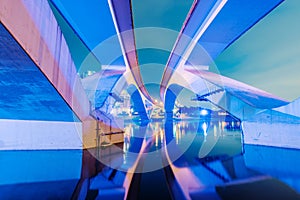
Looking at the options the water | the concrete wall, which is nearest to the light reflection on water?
the water

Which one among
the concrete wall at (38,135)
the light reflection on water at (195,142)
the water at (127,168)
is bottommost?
the light reflection on water at (195,142)

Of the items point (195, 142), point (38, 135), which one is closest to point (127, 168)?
point (38, 135)

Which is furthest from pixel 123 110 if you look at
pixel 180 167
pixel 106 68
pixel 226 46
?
pixel 180 167

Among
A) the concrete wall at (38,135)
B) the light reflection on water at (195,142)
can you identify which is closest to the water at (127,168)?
the light reflection on water at (195,142)

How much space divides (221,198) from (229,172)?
1.61 meters

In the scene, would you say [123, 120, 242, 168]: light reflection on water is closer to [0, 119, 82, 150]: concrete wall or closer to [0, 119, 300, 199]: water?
[0, 119, 300, 199]: water

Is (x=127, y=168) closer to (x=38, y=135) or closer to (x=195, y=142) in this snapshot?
(x=38, y=135)

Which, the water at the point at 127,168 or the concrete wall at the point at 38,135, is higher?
the concrete wall at the point at 38,135

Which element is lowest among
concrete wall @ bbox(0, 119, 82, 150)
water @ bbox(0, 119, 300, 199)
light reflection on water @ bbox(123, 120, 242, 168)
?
light reflection on water @ bbox(123, 120, 242, 168)

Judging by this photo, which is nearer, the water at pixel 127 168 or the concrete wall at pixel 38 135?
the water at pixel 127 168

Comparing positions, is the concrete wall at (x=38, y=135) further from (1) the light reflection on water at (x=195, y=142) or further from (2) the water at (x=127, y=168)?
(1) the light reflection on water at (x=195, y=142)

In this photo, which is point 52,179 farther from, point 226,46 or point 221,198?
point 226,46

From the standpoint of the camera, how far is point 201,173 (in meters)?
4.26

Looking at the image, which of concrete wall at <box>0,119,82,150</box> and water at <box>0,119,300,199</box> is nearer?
water at <box>0,119,300,199</box>
